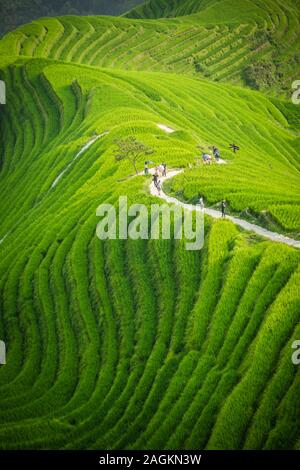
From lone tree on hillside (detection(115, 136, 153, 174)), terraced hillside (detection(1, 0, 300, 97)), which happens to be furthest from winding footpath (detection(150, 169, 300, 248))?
terraced hillside (detection(1, 0, 300, 97))

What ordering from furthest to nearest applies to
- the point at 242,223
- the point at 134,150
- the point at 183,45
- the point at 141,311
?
the point at 183,45 → the point at 134,150 → the point at 242,223 → the point at 141,311

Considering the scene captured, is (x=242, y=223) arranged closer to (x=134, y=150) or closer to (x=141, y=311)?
(x=141, y=311)

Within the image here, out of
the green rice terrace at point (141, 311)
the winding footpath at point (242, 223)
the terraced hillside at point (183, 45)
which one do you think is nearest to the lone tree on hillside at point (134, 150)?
the green rice terrace at point (141, 311)

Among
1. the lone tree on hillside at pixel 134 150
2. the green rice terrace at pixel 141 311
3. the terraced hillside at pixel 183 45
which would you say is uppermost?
the terraced hillside at pixel 183 45

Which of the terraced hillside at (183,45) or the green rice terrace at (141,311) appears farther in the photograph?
the terraced hillside at (183,45)

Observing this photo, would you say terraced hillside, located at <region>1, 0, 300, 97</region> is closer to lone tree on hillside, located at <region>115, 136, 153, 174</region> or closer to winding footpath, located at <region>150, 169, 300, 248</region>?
lone tree on hillside, located at <region>115, 136, 153, 174</region>

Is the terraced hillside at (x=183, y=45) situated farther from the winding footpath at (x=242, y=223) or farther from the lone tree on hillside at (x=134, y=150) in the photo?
the winding footpath at (x=242, y=223)

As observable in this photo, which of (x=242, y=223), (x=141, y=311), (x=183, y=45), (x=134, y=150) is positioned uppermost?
(x=183, y=45)

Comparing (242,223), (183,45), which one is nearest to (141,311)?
(242,223)

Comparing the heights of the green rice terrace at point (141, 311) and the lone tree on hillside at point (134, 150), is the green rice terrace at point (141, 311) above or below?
below
